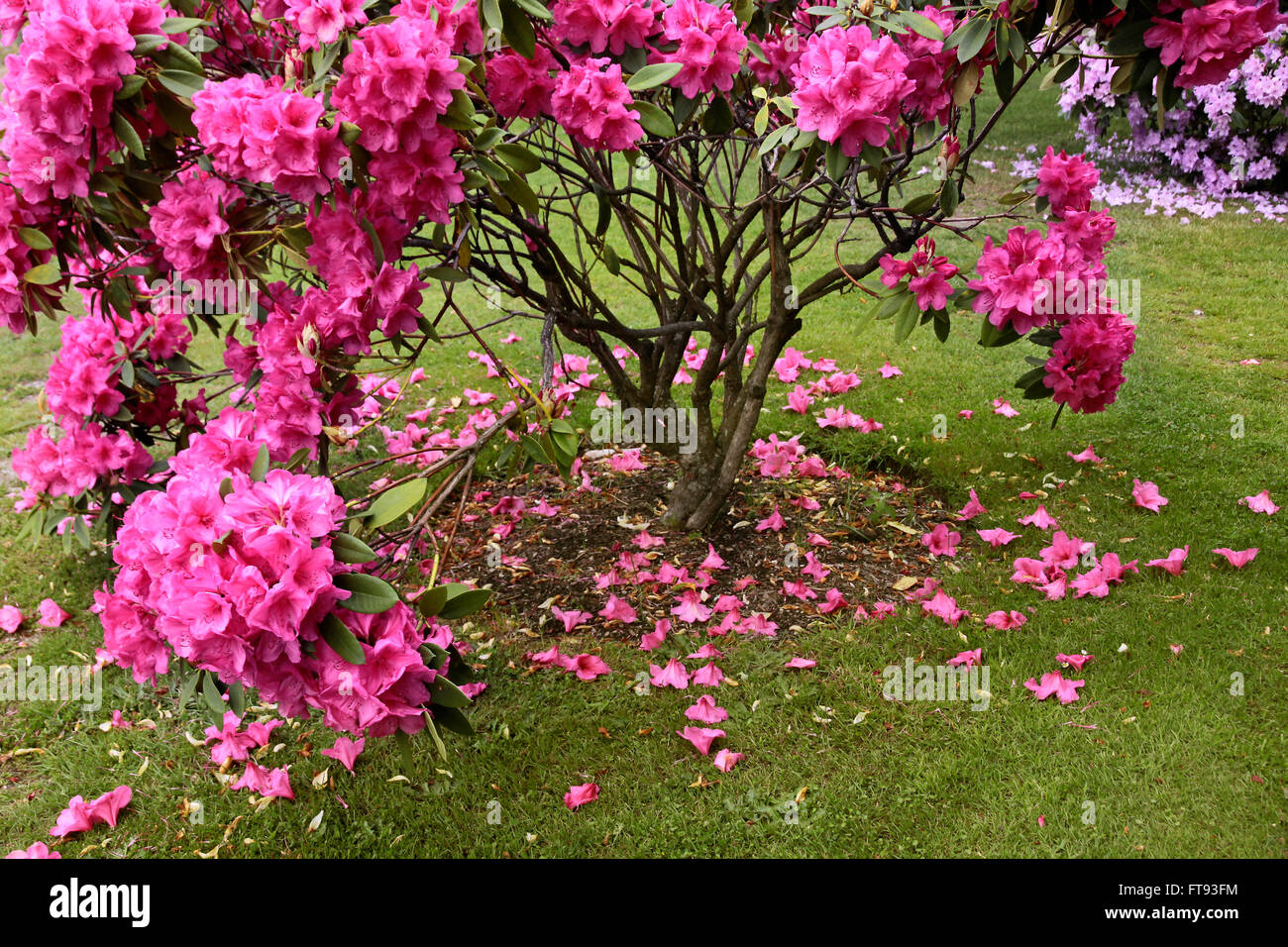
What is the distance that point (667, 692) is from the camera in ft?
8.25

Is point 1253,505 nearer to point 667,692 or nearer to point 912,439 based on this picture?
point 912,439

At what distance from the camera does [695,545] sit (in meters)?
3.11

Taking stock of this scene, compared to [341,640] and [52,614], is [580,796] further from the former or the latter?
[52,614]

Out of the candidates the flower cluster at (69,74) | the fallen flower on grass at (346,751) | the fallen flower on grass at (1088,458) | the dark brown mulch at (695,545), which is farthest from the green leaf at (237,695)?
the fallen flower on grass at (1088,458)

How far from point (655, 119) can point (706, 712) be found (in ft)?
4.60

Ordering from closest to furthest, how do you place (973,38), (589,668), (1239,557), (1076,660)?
1. (973,38)
2. (1076,660)
3. (589,668)
4. (1239,557)

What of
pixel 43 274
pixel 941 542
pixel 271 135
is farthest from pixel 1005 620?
pixel 43 274

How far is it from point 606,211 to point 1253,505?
7.60 ft

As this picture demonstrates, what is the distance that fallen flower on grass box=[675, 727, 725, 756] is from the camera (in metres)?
2.29

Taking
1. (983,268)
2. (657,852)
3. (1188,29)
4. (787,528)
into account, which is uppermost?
(1188,29)

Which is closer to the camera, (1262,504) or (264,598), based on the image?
(264,598)

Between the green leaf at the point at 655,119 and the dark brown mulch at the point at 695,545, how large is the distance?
1.41 metres

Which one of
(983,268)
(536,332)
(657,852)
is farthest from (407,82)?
(536,332)

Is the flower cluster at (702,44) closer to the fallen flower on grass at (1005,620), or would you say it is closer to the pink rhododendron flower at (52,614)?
the fallen flower on grass at (1005,620)
